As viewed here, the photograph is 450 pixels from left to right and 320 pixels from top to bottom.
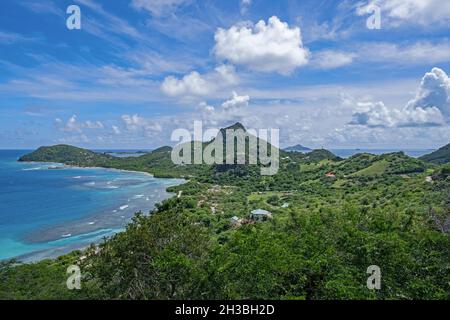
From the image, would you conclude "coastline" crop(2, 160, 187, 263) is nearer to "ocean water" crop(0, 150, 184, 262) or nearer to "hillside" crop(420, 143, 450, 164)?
"ocean water" crop(0, 150, 184, 262)

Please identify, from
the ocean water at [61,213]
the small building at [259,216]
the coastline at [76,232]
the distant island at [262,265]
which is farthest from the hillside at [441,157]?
the distant island at [262,265]

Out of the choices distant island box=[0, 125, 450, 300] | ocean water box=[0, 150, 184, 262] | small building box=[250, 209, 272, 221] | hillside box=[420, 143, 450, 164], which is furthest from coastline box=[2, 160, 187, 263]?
hillside box=[420, 143, 450, 164]

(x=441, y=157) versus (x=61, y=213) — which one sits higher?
→ (x=441, y=157)

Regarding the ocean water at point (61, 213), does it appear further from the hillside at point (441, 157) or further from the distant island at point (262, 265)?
the hillside at point (441, 157)

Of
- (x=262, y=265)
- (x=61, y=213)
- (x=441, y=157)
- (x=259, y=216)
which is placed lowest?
(x=61, y=213)

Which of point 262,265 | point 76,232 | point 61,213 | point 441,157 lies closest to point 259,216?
point 76,232

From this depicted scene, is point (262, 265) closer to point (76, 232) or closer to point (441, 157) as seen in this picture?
point (76, 232)

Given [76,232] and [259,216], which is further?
[76,232]

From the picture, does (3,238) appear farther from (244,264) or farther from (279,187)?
(279,187)
